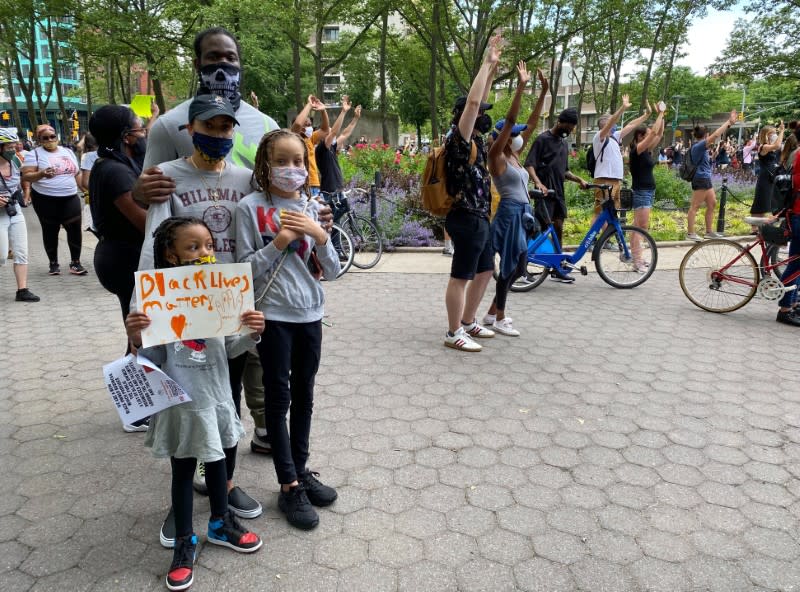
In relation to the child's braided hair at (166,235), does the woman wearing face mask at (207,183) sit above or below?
above

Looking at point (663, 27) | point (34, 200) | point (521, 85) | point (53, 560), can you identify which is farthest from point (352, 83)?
point (53, 560)

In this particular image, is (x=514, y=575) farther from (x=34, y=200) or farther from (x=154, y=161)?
(x=34, y=200)

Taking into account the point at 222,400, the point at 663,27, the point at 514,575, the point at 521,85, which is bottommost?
the point at 514,575

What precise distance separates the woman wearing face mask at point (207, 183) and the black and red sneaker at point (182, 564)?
181 millimetres

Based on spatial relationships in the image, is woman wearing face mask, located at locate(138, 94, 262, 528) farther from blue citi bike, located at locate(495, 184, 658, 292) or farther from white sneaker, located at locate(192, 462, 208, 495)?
blue citi bike, located at locate(495, 184, 658, 292)

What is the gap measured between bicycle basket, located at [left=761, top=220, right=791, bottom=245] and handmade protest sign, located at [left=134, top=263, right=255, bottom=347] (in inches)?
219

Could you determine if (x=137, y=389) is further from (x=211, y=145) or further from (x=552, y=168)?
(x=552, y=168)

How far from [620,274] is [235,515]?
20.1 feet

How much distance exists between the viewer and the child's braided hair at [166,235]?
7.79ft

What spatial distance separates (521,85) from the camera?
15.5 feet

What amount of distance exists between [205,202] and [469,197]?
258 centimetres

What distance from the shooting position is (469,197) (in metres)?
4.81

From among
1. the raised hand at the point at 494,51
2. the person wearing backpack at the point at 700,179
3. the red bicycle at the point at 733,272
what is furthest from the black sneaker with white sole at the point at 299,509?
the person wearing backpack at the point at 700,179

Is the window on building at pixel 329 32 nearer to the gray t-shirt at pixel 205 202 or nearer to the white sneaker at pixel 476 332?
the white sneaker at pixel 476 332
